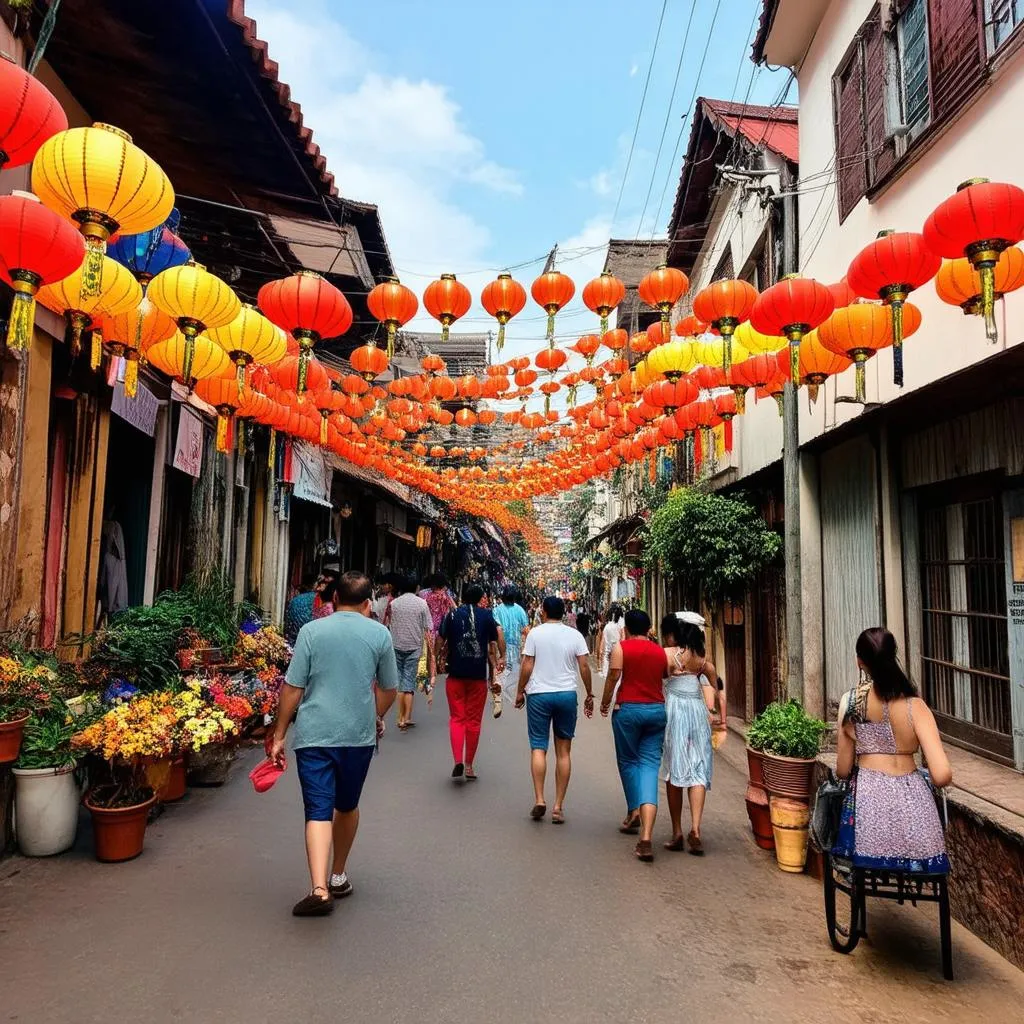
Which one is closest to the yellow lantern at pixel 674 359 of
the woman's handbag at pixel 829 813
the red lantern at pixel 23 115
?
the woman's handbag at pixel 829 813

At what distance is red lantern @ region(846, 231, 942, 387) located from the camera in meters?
4.62

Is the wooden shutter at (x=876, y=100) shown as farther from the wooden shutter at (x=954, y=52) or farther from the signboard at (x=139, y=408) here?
the signboard at (x=139, y=408)

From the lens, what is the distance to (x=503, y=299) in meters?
7.93

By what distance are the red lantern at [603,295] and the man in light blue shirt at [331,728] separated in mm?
4759

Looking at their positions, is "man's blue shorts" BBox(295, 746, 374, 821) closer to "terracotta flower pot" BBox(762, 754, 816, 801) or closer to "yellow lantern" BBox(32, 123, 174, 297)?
"yellow lantern" BBox(32, 123, 174, 297)

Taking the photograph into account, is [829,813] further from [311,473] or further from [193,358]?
[311,473]

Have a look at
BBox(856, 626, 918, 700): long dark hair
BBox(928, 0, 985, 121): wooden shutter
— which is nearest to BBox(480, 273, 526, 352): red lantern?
BBox(928, 0, 985, 121): wooden shutter

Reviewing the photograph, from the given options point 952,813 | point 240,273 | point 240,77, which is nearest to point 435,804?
point 952,813

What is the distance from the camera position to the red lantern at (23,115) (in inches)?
135

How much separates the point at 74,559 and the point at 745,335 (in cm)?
710

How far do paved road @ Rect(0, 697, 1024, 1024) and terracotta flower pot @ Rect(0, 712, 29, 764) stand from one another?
739 mm

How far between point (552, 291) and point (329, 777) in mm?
5493

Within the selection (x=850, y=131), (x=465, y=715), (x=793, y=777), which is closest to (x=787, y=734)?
(x=793, y=777)

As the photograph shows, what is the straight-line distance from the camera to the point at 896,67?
727cm
